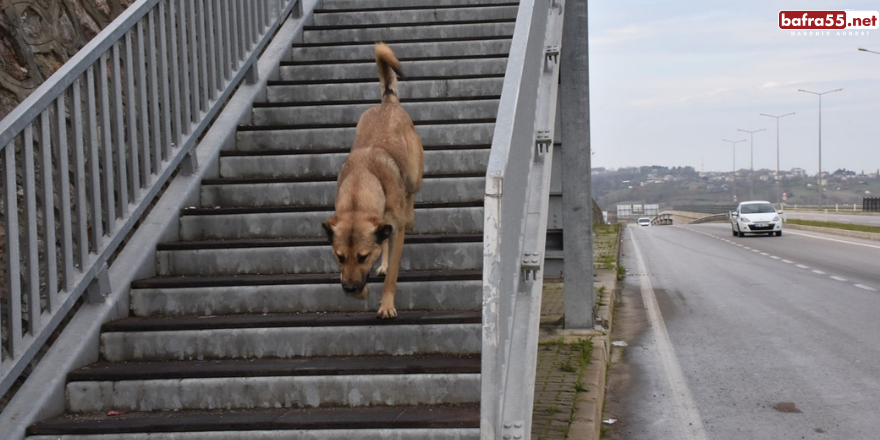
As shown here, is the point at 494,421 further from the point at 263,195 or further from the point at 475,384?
the point at 263,195

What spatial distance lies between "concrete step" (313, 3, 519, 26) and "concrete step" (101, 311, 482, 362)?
16.5ft

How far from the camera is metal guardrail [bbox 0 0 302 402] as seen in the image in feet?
16.1

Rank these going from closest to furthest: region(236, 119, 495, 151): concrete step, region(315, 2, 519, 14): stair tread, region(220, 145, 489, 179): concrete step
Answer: region(220, 145, 489, 179): concrete step, region(236, 119, 495, 151): concrete step, region(315, 2, 519, 14): stair tread

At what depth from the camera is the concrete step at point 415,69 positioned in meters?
8.81

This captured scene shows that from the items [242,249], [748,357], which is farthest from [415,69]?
[748,357]

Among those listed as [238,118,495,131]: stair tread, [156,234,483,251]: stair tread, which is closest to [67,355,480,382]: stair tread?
[156,234,483,251]: stair tread

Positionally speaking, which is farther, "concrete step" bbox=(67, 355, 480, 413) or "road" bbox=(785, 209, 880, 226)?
"road" bbox=(785, 209, 880, 226)

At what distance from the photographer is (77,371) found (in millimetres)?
5305

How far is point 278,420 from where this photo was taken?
189 inches

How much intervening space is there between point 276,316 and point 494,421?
→ 2.28 meters

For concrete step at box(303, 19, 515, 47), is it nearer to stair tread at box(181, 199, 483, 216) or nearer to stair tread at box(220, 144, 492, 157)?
stair tread at box(220, 144, 492, 157)

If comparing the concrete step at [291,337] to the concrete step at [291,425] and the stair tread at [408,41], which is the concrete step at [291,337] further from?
the stair tread at [408,41]

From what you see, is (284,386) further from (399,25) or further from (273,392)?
(399,25)

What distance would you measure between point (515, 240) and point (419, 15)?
6077mm
